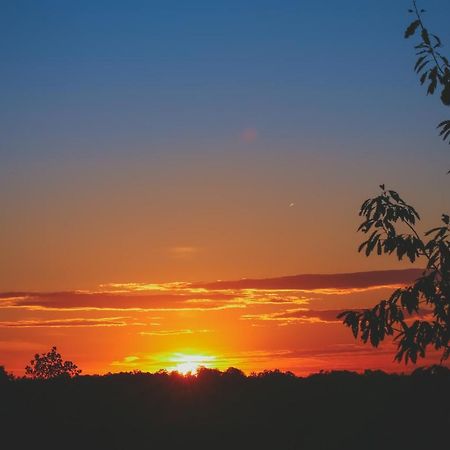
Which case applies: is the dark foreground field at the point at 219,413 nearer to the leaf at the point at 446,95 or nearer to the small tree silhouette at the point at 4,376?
the small tree silhouette at the point at 4,376

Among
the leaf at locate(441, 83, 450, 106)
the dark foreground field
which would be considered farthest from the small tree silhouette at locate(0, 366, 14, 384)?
the leaf at locate(441, 83, 450, 106)

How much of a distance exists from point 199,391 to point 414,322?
1866 cm

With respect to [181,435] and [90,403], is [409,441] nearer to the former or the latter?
[181,435]

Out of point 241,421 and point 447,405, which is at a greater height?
point 447,405

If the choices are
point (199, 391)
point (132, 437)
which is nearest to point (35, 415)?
point (132, 437)

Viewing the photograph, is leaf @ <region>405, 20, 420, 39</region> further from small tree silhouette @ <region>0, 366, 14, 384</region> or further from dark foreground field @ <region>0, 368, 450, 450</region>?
small tree silhouette @ <region>0, 366, 14, 384</region>

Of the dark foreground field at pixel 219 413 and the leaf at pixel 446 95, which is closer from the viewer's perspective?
the leaf at pixel 446 95

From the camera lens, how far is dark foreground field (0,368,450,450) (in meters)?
27.7

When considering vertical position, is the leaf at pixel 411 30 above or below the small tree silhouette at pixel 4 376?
above

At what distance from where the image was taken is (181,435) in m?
28.3

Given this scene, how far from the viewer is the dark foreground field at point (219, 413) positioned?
2767cm

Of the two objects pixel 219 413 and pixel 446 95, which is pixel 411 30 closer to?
pixel 446 95

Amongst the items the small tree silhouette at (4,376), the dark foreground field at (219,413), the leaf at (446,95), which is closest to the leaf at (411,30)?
the leaf at (446,95)

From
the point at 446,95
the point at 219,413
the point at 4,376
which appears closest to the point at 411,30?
the point at 446,95
